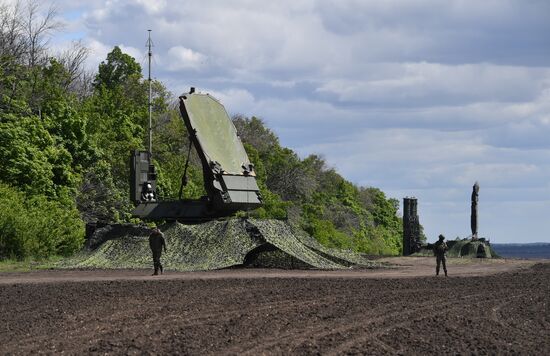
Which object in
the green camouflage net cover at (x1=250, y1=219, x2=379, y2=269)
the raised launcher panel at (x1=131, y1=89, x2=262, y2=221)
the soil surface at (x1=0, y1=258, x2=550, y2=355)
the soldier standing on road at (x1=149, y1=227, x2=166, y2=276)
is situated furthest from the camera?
the raised launcher panel at (x1=131, y1=89, x2=262, y2=221)

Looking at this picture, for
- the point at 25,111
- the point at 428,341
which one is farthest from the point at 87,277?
the point at 25,111

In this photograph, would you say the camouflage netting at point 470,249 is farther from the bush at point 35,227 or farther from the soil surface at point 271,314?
the bush at point 35,227

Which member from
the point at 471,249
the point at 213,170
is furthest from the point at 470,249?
the point at 213,170

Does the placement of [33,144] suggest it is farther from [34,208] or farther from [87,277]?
[87,277]

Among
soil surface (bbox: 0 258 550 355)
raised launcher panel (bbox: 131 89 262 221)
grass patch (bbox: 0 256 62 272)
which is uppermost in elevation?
raised launcher panel (bbox: 131 89 262 221)

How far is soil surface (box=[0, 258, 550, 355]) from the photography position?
17203mm

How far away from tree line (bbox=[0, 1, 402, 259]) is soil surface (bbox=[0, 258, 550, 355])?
41.7ft

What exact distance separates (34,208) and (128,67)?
33.3 m

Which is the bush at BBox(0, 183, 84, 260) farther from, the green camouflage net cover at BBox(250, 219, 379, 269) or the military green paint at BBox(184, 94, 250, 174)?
the green camouflage net cover at BBox(250, 219, 379, 269)

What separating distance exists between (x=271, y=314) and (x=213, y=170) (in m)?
16.0

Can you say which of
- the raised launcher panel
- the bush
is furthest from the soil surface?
the bush

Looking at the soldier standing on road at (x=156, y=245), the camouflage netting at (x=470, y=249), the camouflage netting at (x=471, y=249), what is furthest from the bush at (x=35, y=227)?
the camouflage netting at (x=471, y=249)

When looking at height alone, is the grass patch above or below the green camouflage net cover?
below

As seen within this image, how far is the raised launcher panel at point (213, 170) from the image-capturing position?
3691 cm
